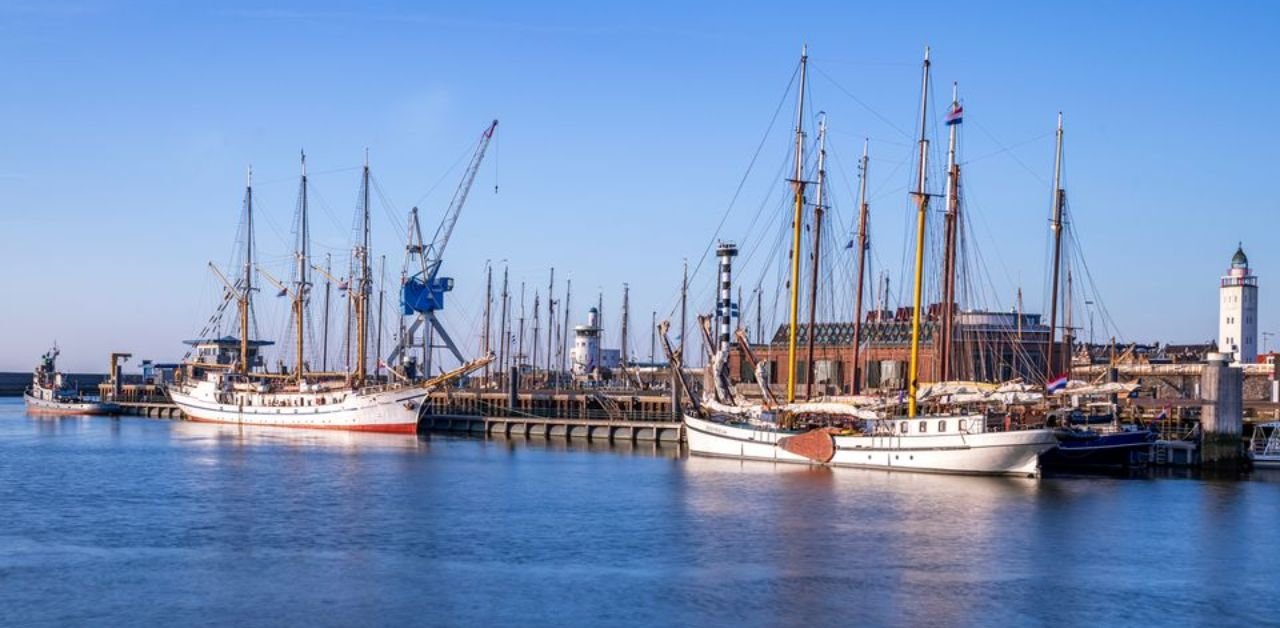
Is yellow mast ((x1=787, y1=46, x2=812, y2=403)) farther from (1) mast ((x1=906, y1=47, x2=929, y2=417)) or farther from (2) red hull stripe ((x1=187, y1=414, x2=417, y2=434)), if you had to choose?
(2) red hull stripe ((x1=187, y1=414, x2=417, y2=434))

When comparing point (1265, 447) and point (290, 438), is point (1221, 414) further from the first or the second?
point (290, 438)

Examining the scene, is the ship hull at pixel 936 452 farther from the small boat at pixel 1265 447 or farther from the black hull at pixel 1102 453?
the small boat at pixel 1265 447

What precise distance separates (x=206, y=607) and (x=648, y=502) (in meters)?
28.1

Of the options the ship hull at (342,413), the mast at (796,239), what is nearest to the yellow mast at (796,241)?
the mast at (796,239)

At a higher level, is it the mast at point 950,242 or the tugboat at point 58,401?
the mast at point 950,242

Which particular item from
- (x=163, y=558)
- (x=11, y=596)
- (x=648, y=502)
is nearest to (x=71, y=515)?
(x=163, y=558)

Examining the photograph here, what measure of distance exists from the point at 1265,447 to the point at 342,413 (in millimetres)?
80227

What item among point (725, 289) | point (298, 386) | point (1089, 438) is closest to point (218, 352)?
point (298, 386)

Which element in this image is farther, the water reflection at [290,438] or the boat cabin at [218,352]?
the boat cabin at [218,352]

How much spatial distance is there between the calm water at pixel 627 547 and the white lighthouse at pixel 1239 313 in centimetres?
6960

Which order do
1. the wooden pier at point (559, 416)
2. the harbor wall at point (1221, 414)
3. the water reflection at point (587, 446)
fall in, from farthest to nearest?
the wooden pier at point (559, 416) → the water reflection at point (587, 446) → the harbor wall at point (1221, 414)

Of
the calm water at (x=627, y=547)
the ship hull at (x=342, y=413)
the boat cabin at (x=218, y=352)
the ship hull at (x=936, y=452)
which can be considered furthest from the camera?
the boat cabin at (x=218, y=352)

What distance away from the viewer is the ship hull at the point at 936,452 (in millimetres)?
71875

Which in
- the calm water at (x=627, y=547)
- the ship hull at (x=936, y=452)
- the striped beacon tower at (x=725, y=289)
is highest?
the striped beacon tower at (x=725, y=289)
